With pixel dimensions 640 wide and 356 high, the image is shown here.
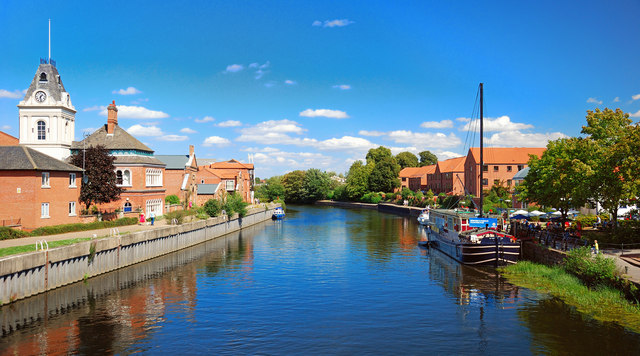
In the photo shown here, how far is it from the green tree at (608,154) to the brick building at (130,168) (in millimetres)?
49261

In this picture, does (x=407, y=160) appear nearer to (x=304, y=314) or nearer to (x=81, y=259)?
(x=81, y=259)

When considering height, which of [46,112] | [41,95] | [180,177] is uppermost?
[41,95]

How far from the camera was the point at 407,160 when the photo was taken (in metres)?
176

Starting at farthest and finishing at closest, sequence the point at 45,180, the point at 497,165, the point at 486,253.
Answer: the point at 497,165 → the point at 45,180 → the point at 486,253

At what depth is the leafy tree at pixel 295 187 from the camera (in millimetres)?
160250

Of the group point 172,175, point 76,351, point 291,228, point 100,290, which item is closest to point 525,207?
point 291,228

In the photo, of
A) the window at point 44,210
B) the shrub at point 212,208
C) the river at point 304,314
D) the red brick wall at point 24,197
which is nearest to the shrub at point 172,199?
the shrub at point 212,208

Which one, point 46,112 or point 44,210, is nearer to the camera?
point 44,210

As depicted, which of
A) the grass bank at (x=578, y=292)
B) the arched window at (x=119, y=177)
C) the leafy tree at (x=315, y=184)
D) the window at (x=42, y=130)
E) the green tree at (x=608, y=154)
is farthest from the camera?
the leafy tree at (x=315, y=184)

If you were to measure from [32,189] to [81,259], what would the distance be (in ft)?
38.7

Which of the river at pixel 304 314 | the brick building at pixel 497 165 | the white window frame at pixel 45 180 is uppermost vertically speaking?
the brick building at pixel 497 165

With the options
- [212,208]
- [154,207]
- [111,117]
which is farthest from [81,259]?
[111,117]

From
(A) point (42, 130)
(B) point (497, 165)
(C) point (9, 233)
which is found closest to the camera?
(C) point (9, 233)

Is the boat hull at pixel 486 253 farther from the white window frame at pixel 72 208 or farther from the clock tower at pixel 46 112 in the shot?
the clock tower at pixel 46 112
